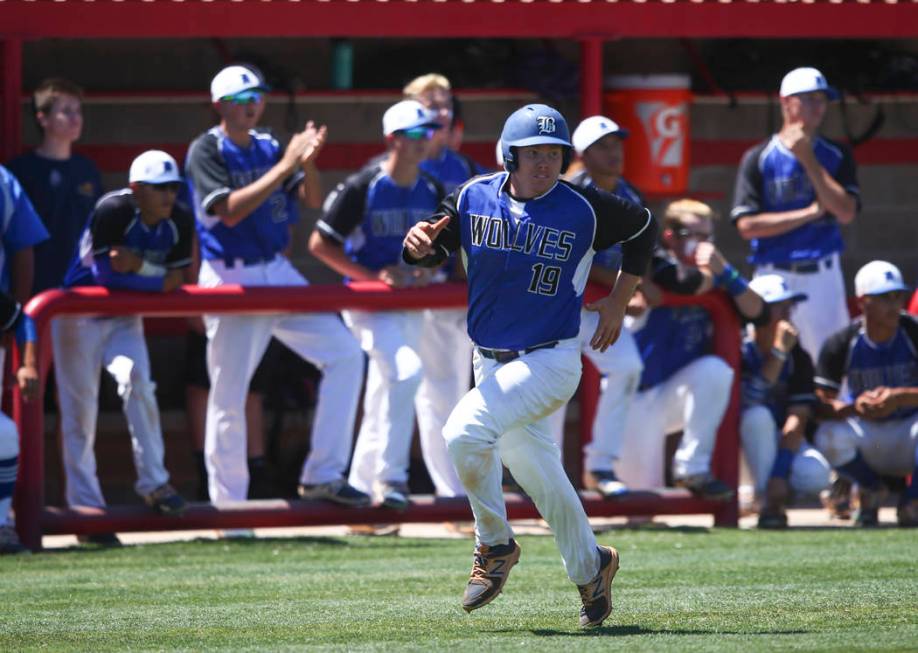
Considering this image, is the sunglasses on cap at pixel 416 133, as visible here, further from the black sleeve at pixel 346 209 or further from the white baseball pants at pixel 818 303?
the white baseball pants at pixel 818 303

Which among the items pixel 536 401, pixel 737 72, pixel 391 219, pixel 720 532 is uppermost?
pixel 737 72

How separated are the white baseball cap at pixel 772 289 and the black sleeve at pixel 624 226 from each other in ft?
9.41

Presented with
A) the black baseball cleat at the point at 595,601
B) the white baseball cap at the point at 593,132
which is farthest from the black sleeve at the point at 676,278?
the black baseball cleat at the point at 595,601

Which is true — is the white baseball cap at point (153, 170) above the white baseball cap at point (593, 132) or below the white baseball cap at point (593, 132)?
below

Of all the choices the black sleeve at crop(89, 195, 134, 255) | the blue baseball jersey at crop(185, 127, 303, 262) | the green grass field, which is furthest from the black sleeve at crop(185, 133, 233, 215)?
the green grass field

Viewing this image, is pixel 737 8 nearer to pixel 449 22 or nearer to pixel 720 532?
pixel 449 22

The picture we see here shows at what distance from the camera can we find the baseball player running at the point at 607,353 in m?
8.23

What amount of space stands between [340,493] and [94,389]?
1189 mm

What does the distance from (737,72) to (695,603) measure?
5.57 meters

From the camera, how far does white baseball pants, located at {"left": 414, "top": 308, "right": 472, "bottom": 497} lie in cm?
848

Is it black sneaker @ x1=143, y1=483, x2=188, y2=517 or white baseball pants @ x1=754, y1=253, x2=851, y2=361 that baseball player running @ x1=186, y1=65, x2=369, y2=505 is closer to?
black sneaker @ x1=143, y1=483, x2=188, y2=517

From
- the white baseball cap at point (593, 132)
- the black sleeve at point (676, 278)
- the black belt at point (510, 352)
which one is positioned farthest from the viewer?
the black sleeve at point (676, 278)

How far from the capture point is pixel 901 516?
8562 mm

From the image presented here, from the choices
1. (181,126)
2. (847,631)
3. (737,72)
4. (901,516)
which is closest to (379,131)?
(181,126)
